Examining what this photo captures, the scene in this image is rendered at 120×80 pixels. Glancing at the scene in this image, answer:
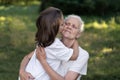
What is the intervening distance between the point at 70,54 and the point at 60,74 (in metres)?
0.26

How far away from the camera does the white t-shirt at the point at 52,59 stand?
12.9 feet

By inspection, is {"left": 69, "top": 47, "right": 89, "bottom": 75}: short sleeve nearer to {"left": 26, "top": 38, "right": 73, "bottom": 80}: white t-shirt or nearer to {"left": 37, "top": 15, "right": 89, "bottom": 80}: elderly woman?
{"left": 37, "top": 15, "right": 89, "bottom": 80}: elderly woman

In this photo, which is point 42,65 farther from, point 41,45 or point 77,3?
point 77,3

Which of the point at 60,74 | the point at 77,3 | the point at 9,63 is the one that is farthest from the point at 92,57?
the point at 77,3

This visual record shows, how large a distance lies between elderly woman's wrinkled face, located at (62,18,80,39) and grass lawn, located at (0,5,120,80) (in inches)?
110

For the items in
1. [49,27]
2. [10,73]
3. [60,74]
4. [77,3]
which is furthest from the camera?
[77,3]

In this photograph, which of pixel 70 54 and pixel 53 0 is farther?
pixel 53 0

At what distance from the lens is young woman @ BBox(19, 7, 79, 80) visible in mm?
3832

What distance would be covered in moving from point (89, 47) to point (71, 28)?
4905 millimetres

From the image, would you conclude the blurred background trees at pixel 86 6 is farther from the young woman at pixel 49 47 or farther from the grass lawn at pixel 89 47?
the young woman at pixel 49 47

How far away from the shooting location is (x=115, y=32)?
10.9 metres

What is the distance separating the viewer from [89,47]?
8922mm

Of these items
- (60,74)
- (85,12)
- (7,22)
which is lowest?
(85,12)

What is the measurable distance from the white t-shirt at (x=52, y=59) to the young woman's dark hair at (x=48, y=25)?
0.25ft
